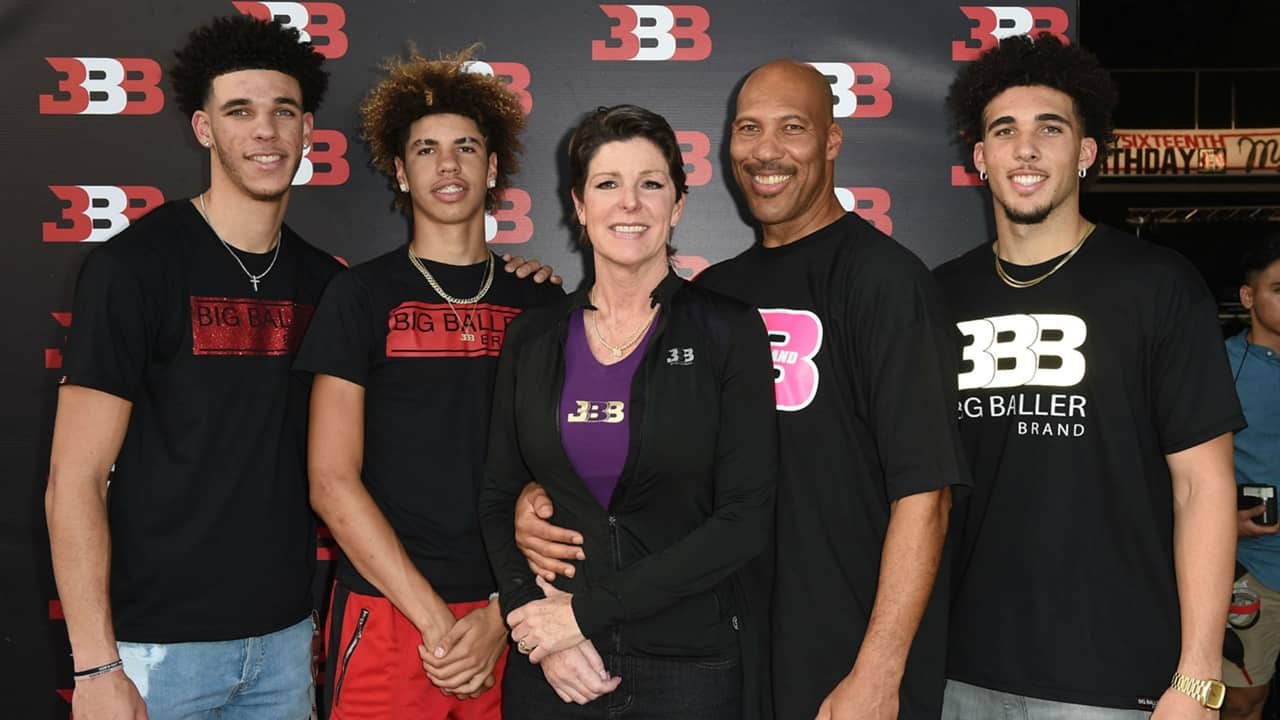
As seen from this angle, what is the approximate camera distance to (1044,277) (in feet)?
7.57

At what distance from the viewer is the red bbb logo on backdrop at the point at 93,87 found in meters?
3.55

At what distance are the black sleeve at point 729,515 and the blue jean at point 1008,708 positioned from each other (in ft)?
2.33

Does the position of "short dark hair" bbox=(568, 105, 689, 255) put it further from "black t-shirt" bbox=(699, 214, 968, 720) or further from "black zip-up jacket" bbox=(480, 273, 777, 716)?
"black t-shirt" bbox=(699, 214, 968, 720)

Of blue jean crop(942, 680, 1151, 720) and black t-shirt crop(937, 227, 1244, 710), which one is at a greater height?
black t-shirt crop(937, 227, 1244, 710)

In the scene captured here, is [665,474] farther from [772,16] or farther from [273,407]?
[772,16]

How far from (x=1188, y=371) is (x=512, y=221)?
91.1 inches

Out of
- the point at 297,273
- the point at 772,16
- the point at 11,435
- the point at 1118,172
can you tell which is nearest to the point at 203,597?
the point at 297,273

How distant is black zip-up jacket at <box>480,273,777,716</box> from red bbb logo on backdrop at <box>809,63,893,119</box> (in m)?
1.82

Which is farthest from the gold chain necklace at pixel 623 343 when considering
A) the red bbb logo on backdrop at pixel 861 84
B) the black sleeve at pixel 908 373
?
the red bbb logo on backdrop at pixel 861 84

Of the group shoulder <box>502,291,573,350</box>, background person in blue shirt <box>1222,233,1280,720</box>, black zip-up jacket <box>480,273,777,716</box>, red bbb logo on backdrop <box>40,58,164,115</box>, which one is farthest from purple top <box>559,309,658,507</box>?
background person in blue shirt <box>1222,233,1280,720</box>

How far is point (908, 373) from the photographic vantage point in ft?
6.74

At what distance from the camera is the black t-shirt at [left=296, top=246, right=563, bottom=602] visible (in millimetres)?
2504

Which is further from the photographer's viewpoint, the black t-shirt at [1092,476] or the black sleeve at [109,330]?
the black sleeve at [109,330]

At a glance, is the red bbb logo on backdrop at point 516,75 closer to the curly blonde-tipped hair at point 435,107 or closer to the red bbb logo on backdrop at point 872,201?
the curly blonde-tipped hair at point 435,107
